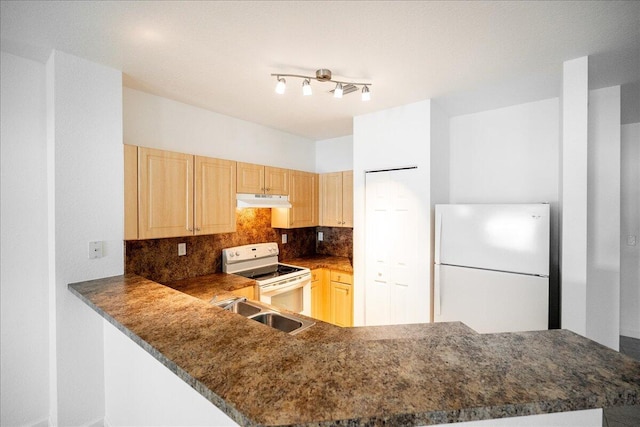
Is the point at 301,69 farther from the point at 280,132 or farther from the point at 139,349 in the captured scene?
the point at 139,349

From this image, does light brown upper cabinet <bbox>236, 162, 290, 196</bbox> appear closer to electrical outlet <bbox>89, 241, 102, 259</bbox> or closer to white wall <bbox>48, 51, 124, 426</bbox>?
white wall <bbox>48, 51, 124, 426</bbox>

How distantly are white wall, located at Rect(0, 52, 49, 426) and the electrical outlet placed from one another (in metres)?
0.35

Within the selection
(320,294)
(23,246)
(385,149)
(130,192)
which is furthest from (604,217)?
(23,246)

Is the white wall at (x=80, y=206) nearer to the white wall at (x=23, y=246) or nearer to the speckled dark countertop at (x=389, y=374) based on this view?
the white wall at (x=23, y=246)

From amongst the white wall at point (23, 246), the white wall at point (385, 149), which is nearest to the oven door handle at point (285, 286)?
the white wall at point (385, 149)

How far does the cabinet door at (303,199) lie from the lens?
3625 mm

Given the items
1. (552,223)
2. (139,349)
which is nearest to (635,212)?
(552,223)

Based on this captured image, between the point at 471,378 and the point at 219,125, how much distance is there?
3127 millimetres

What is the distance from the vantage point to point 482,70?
2.16 metres

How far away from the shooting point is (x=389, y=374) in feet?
2.76

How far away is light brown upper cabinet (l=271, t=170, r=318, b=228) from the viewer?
11.8 ft

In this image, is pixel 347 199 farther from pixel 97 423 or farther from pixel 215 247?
pixel 97 423

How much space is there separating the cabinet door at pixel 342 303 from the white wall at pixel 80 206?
89.6 inches

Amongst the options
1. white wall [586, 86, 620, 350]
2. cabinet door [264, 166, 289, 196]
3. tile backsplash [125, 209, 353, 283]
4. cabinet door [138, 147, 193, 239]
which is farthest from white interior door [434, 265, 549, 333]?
cabinet door [138, 147, 193, 239]
